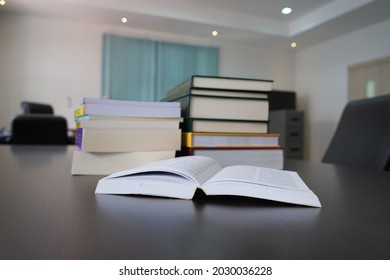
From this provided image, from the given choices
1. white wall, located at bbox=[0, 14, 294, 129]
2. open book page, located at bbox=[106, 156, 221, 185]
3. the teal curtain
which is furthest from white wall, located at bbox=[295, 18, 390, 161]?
open book page, located at bbox=[106, 156, 221, 185]

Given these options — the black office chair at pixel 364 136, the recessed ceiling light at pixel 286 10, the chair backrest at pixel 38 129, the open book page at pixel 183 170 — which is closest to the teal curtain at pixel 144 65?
the recessed ceiling light at pixel 286 10

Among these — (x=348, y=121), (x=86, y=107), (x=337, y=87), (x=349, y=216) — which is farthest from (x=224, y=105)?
(x=337, y=87)

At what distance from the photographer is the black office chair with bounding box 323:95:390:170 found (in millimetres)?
965

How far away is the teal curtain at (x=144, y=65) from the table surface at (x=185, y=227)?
3601mm

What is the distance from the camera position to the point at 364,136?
3.46 feet

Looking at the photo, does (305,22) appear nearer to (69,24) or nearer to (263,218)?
(69,24)

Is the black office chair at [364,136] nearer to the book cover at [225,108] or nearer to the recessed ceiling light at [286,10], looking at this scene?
the book cover at [225,108]

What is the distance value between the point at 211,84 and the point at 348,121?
782 millimetres

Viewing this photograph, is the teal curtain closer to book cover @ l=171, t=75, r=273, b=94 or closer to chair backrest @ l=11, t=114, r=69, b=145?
chair backrest @ l=11, t=114, r=69, b=145

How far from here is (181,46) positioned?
13.5 ft

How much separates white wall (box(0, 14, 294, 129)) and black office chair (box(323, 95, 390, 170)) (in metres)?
3.23

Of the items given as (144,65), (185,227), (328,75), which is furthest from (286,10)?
(185,227)

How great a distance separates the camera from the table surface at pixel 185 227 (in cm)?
19

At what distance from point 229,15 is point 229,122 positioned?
3.38 m
